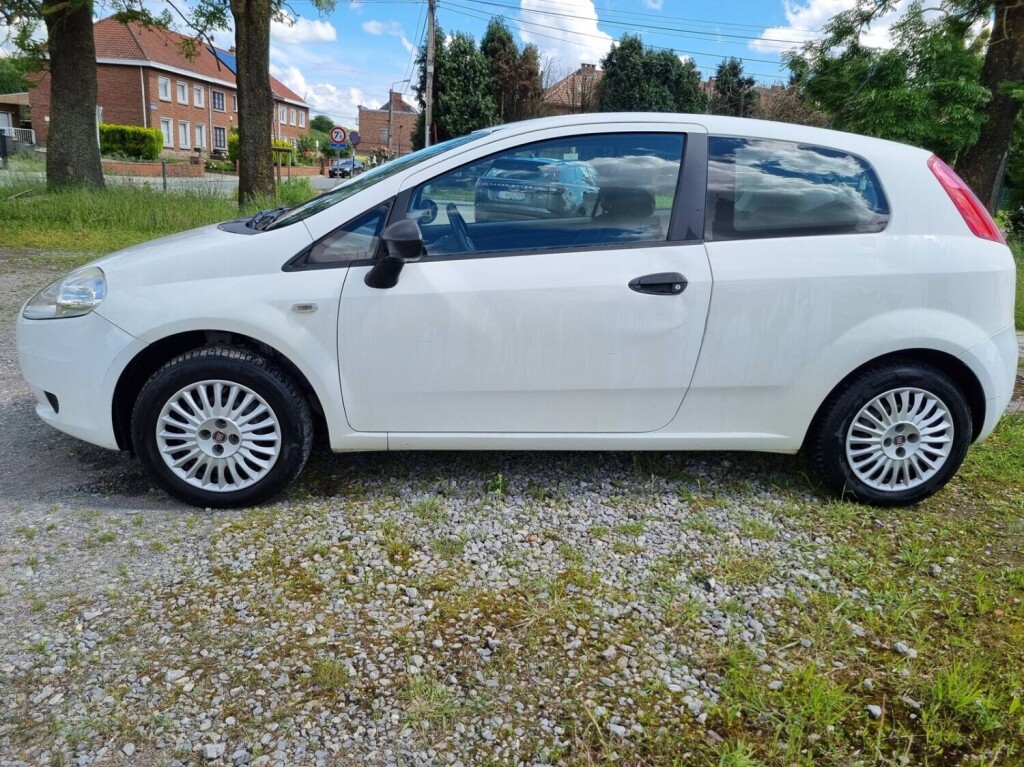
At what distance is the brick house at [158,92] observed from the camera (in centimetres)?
5022

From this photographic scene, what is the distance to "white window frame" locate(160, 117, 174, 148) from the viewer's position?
174 feet

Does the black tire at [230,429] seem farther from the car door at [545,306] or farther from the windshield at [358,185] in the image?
the windshield at [358,185]

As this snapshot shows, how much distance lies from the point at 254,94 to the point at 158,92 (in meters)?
44.9

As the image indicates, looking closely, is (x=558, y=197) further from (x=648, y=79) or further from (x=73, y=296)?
(x=648, y=79)

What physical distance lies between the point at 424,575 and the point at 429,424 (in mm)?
756

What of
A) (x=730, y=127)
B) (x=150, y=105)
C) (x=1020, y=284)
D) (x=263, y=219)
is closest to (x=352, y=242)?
(x=263, y=219)

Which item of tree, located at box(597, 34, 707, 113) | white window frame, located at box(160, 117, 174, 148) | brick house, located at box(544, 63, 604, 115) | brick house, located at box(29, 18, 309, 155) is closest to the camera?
tree, located at box(597, 34, 707, 113)

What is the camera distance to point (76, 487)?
3795mm

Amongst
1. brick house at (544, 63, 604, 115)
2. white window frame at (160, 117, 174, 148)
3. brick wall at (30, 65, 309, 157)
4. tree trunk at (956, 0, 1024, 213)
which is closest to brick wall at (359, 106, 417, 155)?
brick wall at (30, 65, 309, 157)

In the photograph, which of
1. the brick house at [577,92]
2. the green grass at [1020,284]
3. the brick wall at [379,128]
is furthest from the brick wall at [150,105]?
the green grass at [1020,284]

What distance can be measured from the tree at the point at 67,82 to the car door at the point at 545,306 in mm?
12850

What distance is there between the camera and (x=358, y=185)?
3803mm

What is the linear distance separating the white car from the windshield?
5 centimetres

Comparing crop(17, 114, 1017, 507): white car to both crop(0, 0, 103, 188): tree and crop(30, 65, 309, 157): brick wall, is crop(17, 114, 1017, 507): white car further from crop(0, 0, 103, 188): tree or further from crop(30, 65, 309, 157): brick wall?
crop(30, 65, 309, 157): brick wall
